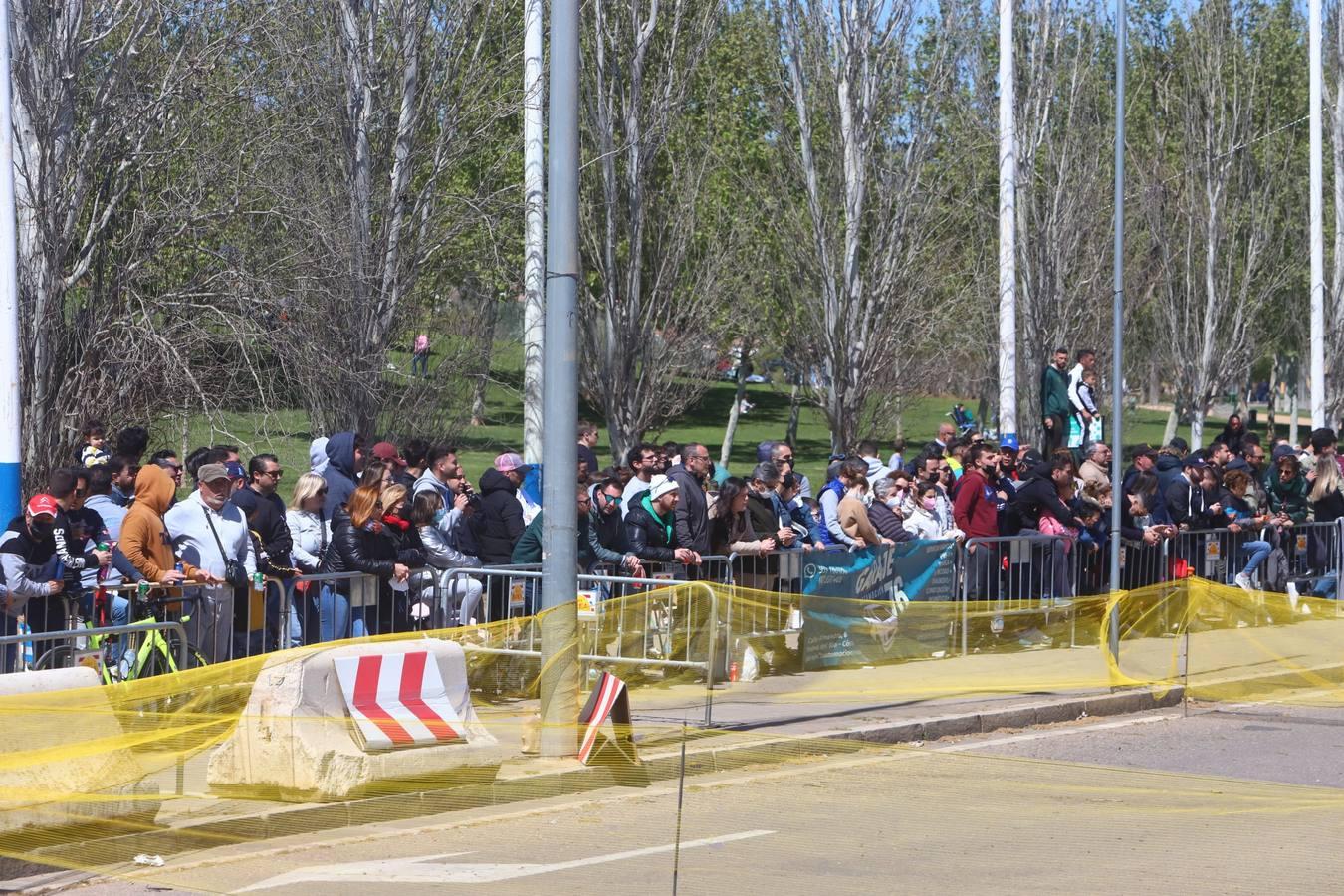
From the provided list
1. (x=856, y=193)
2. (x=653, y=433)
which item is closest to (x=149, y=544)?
(x=856, y=193)

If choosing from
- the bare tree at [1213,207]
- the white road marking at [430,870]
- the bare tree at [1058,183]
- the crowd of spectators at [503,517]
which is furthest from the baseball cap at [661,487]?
the bare tree at [1213,207]

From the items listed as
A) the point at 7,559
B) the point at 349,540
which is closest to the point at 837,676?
the point at 349,540

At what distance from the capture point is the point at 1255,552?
17734mm

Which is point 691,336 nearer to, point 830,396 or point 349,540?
point 830,396

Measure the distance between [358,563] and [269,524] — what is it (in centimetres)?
97

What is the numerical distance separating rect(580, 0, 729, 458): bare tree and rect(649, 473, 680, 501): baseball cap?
30.2ft

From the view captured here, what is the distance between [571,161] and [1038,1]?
22950 mm

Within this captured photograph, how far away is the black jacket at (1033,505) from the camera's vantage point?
15680 mm

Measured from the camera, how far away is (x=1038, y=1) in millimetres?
30812

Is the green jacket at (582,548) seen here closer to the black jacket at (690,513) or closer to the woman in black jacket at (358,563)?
the black jacket at (690,513)

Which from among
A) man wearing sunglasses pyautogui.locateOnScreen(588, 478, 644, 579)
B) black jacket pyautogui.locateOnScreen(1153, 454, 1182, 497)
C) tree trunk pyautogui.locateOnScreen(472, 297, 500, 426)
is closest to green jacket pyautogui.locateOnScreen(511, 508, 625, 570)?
man wearing sunglasses pyautogui.locateOnScreen(588, 478, 644, 579)

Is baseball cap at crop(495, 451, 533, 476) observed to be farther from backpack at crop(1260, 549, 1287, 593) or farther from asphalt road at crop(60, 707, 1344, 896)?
backpack at crop(1260, 549, 1287, 593)

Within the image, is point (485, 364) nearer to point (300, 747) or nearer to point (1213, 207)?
point (300, 747)

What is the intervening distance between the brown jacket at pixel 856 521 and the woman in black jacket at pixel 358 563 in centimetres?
439
